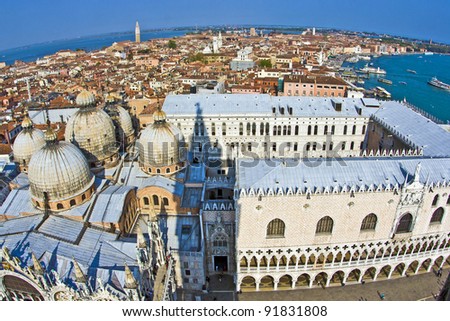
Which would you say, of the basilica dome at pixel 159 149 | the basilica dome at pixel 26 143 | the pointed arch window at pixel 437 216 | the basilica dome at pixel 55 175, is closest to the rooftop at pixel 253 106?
the basilica dome at pixel 159 149

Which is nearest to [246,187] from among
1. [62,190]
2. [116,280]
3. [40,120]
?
[116,280]

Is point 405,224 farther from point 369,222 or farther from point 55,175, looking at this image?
point 55,175

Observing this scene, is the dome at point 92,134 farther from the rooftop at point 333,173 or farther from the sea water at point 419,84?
the sea water at point 419,84

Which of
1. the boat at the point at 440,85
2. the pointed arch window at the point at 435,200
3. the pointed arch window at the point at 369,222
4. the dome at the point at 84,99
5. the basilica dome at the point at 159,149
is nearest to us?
the pointed arch window at the point at 369,222

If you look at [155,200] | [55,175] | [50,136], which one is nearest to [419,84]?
[155,200]

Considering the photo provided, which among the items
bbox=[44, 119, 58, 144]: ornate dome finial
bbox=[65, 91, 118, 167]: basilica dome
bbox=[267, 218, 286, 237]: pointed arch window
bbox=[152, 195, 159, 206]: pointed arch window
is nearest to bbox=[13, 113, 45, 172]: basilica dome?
bbox=[65, 91, 118, 167]: basilica dome

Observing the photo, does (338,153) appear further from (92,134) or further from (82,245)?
(82,245)

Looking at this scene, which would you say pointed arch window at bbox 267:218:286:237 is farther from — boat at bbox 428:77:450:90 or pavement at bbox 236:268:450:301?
boat at bbox 428:77:450:90
